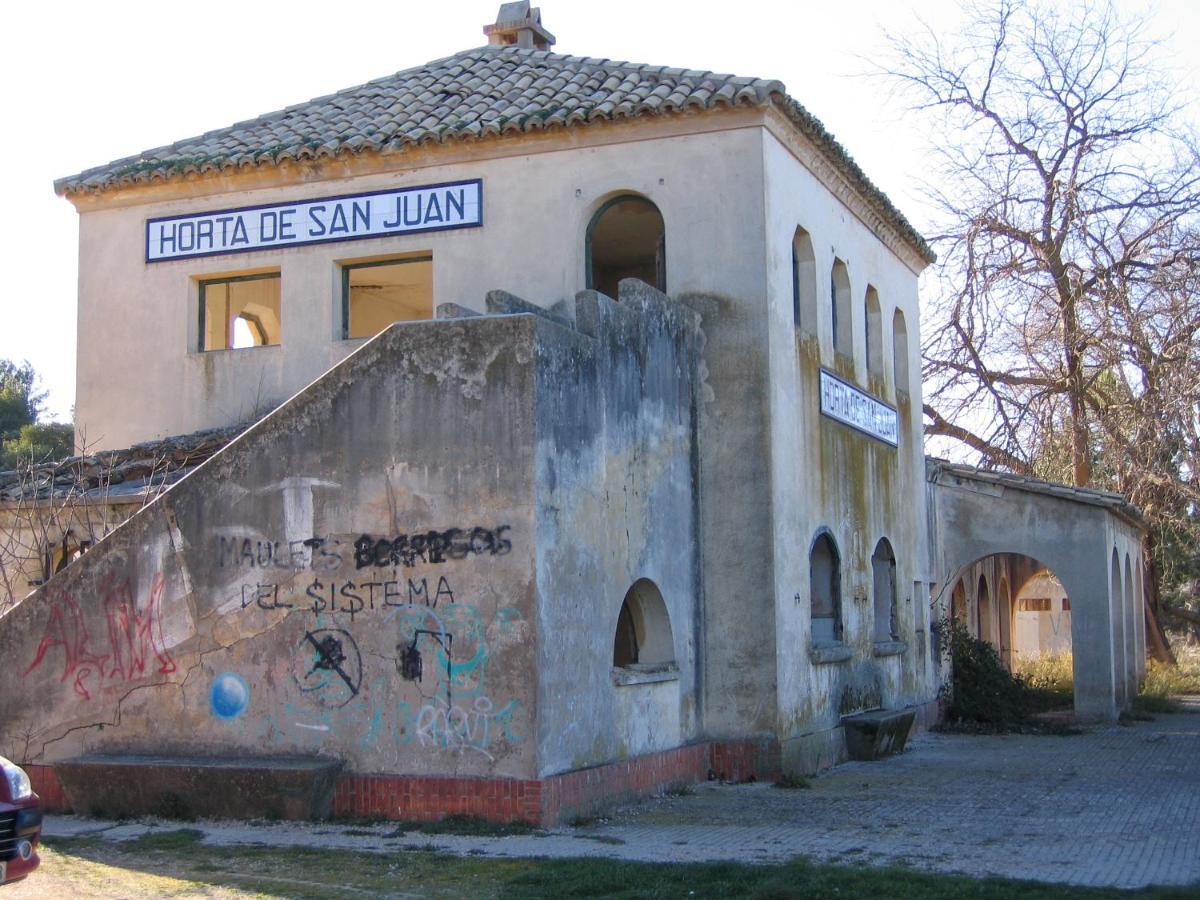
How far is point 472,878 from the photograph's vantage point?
369 inches

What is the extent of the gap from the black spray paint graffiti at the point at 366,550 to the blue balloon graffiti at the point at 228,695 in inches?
36.7

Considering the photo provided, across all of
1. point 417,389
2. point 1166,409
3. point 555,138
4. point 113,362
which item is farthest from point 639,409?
point 1166,409

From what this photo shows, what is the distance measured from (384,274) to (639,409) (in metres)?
5.36

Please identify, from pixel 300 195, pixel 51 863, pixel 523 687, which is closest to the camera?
pixel 51 863

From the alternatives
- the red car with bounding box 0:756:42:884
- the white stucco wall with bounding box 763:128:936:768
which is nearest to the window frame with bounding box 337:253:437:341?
the white stucco wall with bounding box 763:128:936:768

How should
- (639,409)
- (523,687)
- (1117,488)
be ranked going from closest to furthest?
1. (523,687)
2. (639,409)
3. (1117,488)

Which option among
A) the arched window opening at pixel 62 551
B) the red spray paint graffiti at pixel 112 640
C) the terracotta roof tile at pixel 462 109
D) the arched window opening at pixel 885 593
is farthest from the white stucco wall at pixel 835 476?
the arched window opening at pixel 62 551

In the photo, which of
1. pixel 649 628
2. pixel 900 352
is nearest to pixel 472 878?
pixel 649 628

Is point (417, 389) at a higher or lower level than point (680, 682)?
higher

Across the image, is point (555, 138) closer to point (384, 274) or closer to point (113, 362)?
point (384, 274)

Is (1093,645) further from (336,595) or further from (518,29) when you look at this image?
(336,595)

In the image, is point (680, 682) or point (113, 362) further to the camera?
point (113, 362)

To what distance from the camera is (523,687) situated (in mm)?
11195

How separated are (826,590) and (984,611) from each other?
588 inches
